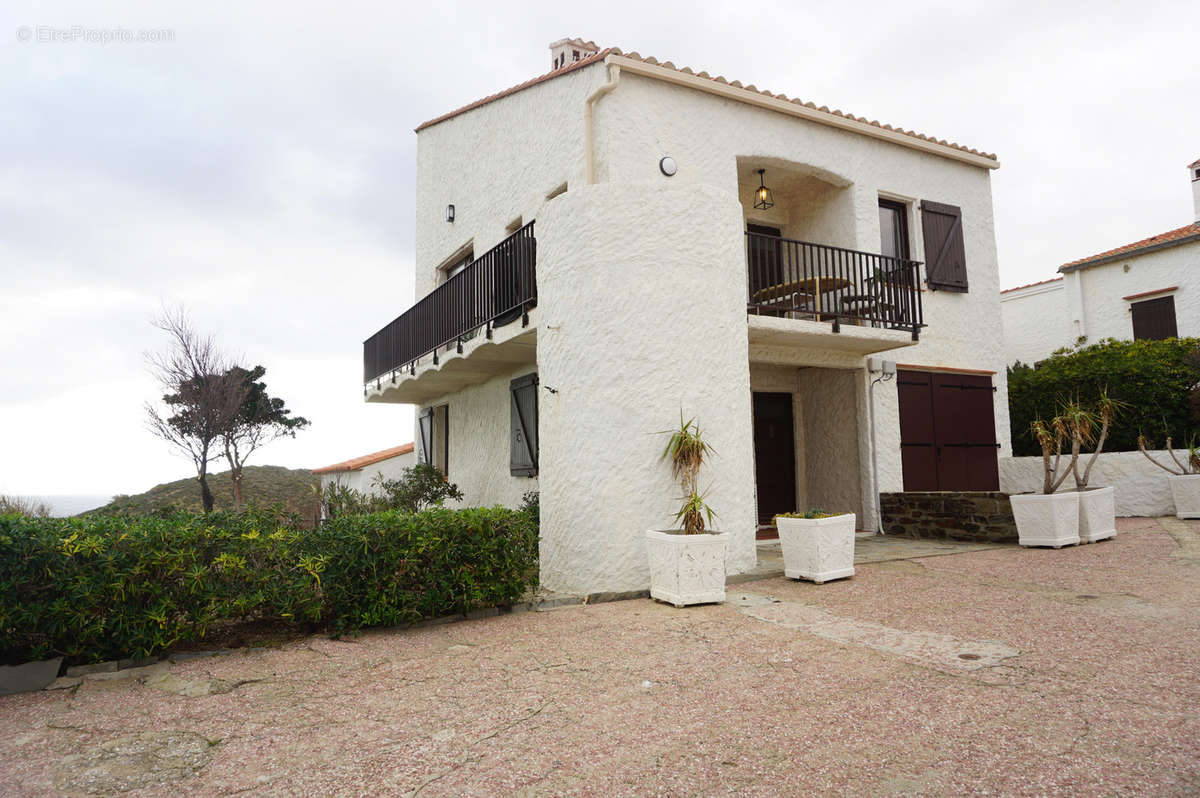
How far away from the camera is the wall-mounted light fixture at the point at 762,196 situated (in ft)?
35.1

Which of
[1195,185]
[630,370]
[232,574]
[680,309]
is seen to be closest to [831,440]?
[680,309]

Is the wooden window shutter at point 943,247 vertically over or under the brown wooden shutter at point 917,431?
over

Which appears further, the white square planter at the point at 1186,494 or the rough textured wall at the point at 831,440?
the rough textured wall at the point at 831,440

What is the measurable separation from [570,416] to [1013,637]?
3997mm

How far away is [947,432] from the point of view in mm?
11352

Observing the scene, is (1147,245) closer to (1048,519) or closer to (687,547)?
(1048,519)

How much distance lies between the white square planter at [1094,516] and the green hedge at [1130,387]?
15.4 ft

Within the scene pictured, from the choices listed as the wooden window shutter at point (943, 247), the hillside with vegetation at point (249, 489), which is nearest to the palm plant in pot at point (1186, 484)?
the wooden window shutter at point (943, 247)

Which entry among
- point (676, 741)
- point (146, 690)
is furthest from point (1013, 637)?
point (146, 690)

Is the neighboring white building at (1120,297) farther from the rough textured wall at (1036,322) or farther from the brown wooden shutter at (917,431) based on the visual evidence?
the brown wooden shutter at (917,431)

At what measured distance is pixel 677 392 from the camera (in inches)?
269

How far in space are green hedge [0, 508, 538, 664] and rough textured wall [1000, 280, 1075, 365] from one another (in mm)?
17321

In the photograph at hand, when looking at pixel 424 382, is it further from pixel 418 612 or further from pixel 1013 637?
pixel 1013 637

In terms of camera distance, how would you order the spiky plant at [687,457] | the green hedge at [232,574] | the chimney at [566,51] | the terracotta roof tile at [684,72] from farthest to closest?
the chimney at [566,51], the terracotta roof tile at [684,72], the spiky plant at [687,457], the green hedge at [232,574]
